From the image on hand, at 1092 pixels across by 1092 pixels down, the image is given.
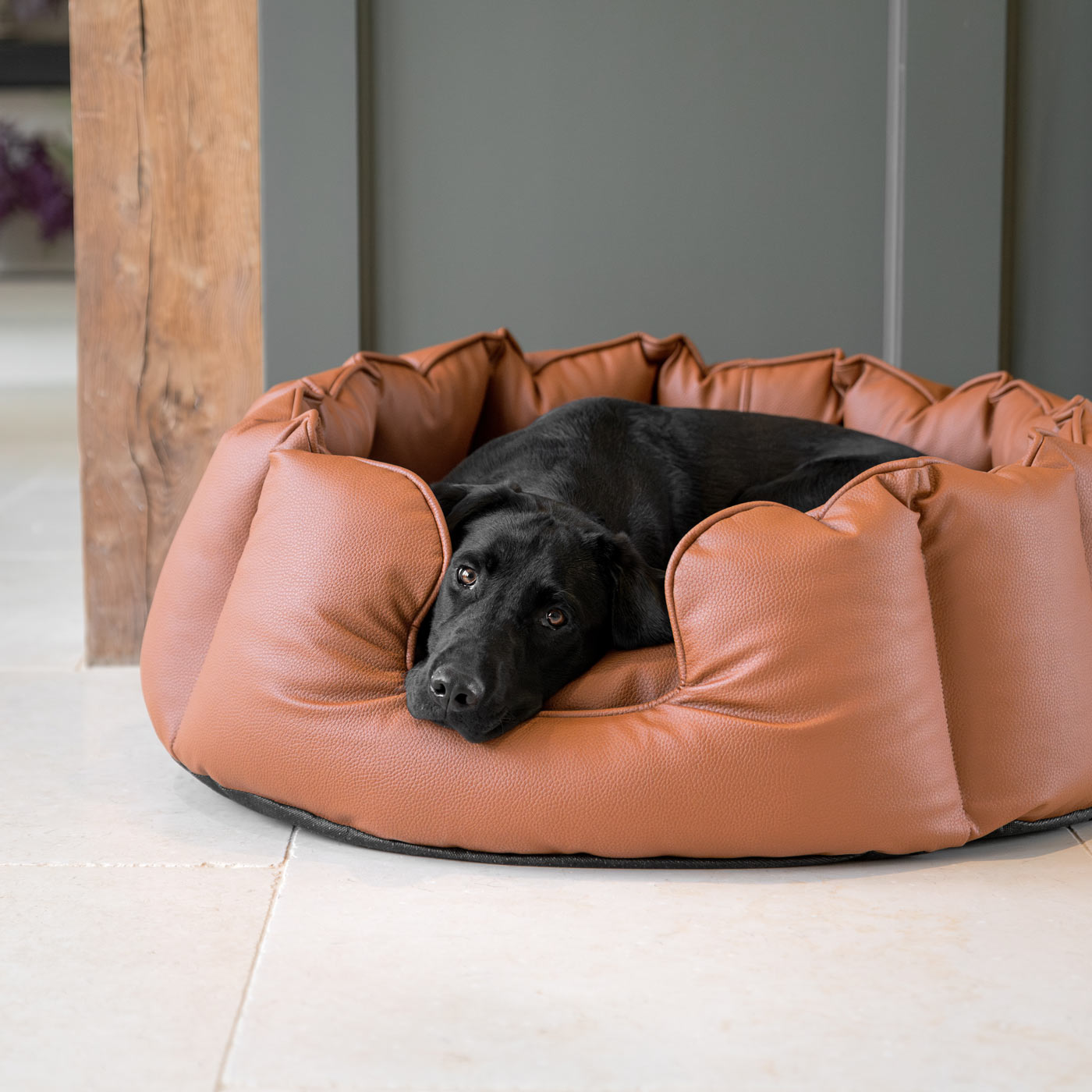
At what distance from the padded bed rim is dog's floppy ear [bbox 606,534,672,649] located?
39 cm

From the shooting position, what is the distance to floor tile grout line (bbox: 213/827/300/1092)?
1.43 m

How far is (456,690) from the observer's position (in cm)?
185

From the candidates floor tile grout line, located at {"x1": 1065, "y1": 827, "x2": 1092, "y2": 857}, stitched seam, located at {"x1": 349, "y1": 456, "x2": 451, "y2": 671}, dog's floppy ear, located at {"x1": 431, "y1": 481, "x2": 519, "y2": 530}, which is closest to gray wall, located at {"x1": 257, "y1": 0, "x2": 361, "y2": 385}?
dog's floppy ear, located at {"x1": 431, "y1": 481, "x2": 519, "y2": 530}

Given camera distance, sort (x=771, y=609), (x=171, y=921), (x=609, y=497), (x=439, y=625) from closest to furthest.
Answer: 1. (x=171, y=921)
2. (x=771, y=609)
3. (x=439, y=625)
4. (x=609, y=497)

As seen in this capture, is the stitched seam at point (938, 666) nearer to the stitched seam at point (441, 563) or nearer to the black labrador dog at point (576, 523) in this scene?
the black labrador dog at point (576, 523)

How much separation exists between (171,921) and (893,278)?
2.51m

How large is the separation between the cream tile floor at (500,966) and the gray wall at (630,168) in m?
1.74

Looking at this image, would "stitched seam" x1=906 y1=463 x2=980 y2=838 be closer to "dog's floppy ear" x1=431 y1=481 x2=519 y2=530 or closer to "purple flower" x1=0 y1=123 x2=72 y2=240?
"dog's floppy ear" x1=431 y1=481 x2=519 y2=530

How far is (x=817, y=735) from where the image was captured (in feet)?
6.23

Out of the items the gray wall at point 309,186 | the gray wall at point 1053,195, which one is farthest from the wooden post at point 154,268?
the gray wall at point 1053,195

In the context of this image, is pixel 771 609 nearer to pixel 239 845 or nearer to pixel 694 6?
pixel 239 845

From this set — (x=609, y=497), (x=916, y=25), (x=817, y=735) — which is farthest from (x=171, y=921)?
(x=916, y=25)

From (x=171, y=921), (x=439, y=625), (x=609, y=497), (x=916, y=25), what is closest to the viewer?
(x=171, y=921)

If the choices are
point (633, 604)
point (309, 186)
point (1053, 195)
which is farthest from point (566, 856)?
point (1053, 195)
